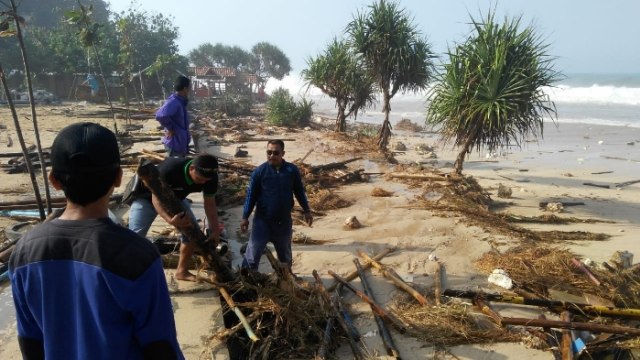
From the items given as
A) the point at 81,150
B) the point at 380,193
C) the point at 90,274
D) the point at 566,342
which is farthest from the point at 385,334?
the point at 380,193

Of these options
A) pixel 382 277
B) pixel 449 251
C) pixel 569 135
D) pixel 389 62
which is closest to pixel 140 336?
pixel 382 277

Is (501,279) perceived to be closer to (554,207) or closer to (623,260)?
(623,260)

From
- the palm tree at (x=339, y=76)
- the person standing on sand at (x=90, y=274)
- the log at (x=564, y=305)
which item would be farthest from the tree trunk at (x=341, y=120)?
the person standing on sand at (x=90, y=274)

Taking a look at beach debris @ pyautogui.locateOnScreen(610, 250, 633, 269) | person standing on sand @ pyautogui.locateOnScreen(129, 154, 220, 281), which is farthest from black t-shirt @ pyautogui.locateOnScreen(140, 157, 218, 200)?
beach debris @ pyautogui.locateOnScreen(610, 250, 633, 269)

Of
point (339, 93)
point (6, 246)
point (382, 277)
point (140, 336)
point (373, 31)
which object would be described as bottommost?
point (382, 277)

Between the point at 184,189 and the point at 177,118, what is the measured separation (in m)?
2.64

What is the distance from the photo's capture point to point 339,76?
1972 cm

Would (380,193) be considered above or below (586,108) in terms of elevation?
below

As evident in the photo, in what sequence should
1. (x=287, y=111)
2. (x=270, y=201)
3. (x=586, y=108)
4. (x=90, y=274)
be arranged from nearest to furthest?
1. (x=90, y=274)
2. (x=270, y=201)
3. (x=287, y=111)
4. (x=586, y=108)

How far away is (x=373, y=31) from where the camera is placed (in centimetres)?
1534

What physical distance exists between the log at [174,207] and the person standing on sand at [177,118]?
127 inches

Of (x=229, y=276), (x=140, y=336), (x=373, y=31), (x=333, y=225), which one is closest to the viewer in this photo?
(x=140, y=336)

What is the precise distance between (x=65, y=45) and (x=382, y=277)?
36.8 metres

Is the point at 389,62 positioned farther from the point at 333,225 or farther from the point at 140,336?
the point at 140,336
